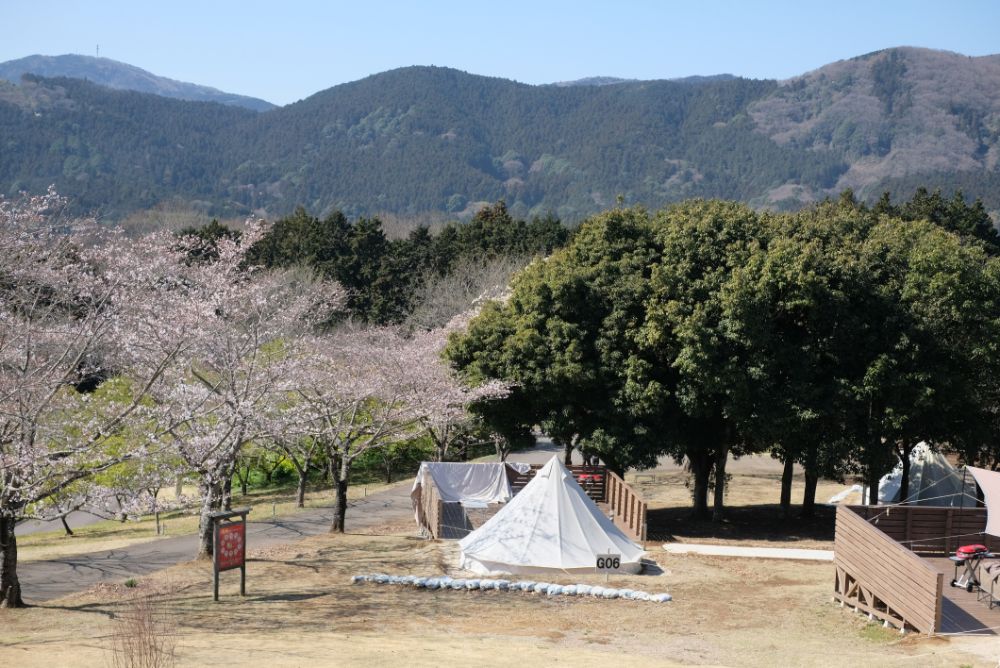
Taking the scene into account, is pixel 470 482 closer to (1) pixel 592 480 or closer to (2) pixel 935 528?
(1) pixel 592 480

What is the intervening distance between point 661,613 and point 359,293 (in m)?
46.1

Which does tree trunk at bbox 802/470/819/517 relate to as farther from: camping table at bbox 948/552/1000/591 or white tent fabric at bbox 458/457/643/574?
camping table at bbox 948/552/1000/591

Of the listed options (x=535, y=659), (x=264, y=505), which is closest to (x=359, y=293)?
(x=264, y=505)

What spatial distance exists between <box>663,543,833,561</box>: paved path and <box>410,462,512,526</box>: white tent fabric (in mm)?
5385

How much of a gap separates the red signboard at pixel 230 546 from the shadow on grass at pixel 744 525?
10.8 meters

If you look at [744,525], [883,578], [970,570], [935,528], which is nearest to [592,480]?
[744,525]

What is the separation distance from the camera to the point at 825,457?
25.3 metres

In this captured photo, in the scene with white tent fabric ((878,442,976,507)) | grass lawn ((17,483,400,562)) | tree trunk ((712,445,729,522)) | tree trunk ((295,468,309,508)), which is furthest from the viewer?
tree trunk ((295,468,309,508))

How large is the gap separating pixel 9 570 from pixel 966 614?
15.3m

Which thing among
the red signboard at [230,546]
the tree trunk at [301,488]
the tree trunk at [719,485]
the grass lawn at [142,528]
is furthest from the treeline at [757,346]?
the red signboard at [230,546]

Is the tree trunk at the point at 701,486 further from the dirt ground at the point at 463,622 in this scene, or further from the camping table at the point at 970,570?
the camping table at the point at 970,570

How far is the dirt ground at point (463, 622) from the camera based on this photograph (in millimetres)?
13180

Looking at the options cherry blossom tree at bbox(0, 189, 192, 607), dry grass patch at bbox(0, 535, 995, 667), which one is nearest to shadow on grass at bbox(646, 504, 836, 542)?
dry grass patch at bbox(0, 535, 995, 667)

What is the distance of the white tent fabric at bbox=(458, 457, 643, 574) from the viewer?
20.1 m
